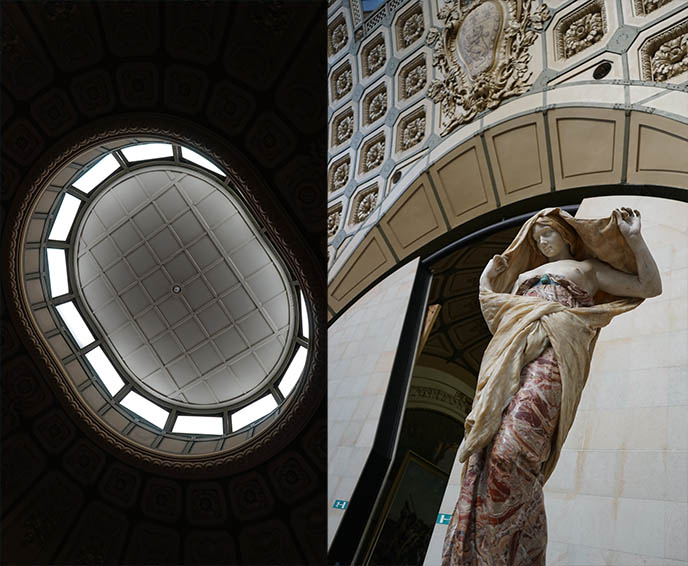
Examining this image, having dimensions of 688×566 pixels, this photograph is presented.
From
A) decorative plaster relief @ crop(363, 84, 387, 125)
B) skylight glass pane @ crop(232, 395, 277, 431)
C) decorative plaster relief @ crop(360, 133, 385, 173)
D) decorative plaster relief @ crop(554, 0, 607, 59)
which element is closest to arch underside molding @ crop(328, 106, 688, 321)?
decorative plaster relief @ crop(554, 0, 607, 59)

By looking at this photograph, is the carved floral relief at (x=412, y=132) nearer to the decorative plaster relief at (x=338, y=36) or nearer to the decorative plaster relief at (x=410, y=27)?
the decorative plaster relief at (x=410, y=27)

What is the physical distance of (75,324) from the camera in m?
14.5

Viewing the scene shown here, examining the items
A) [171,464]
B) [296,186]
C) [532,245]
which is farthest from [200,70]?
[171,464]

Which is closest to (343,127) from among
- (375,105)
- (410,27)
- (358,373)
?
(375,105)

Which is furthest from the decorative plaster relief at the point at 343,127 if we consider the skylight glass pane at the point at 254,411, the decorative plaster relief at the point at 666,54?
the skylight glass pane at the point at 254,411

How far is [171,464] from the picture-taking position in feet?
48.5

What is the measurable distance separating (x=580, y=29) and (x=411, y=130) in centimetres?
270

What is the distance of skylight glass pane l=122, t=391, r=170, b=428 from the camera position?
15.2 meters

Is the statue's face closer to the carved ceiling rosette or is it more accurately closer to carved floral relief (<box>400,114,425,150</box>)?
the carved ceiling rosette

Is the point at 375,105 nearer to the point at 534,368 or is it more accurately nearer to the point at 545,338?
the point at 545,338

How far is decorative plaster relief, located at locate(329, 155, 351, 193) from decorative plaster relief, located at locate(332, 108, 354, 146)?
409 millimetres

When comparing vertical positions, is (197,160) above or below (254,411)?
above

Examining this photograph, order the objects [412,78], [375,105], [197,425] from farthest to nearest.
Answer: [197,425] < [375,105] < [412,78]

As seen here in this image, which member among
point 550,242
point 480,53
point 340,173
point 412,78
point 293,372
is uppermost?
point 412,78
